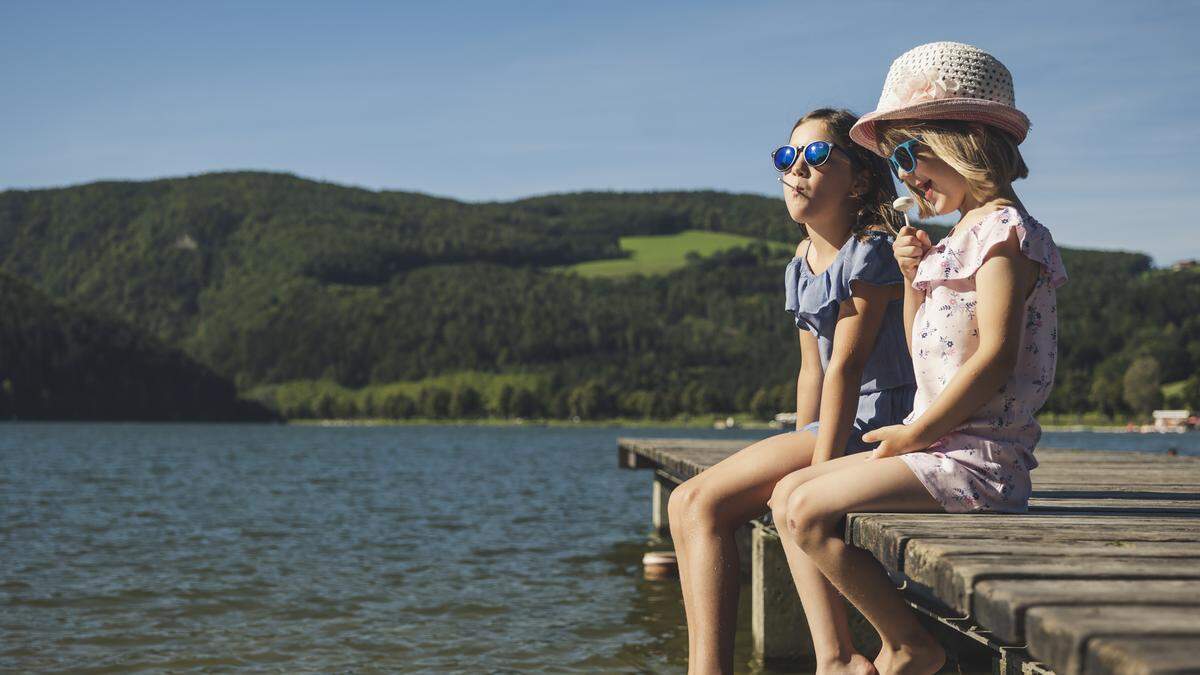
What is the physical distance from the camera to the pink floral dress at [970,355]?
382 cm

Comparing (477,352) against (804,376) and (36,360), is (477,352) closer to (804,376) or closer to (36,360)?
(36,360)

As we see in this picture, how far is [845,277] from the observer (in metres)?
4.56

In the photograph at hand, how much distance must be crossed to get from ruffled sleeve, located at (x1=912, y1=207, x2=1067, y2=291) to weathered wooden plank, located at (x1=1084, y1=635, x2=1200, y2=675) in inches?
71.7

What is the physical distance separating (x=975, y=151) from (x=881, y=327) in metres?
0.90

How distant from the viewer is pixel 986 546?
320 centimetres

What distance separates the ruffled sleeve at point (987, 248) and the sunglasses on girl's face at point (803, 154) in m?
0.82

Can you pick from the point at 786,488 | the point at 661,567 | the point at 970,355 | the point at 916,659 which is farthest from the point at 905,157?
the point at 661,567

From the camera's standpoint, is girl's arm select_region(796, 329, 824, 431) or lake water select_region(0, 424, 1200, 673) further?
lake water select_region(0, 424, 1200, 673)

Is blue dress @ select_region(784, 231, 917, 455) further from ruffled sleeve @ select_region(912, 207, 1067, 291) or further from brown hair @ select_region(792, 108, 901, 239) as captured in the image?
ruffled sleeve @ select_region(912, 207, 1067, 291)

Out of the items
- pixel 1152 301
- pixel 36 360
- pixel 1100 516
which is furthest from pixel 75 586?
pixel 36 360

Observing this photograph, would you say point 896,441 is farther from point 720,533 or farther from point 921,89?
point 921,89

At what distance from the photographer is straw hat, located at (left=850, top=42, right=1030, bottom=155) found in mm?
4012

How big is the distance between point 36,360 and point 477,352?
53.3 metres

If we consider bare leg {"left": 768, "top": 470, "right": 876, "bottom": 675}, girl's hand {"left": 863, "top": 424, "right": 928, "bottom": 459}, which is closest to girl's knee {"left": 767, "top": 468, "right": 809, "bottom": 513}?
bare leg {"left": 768, "top": 470, "right": 876, "bottom": 675}
